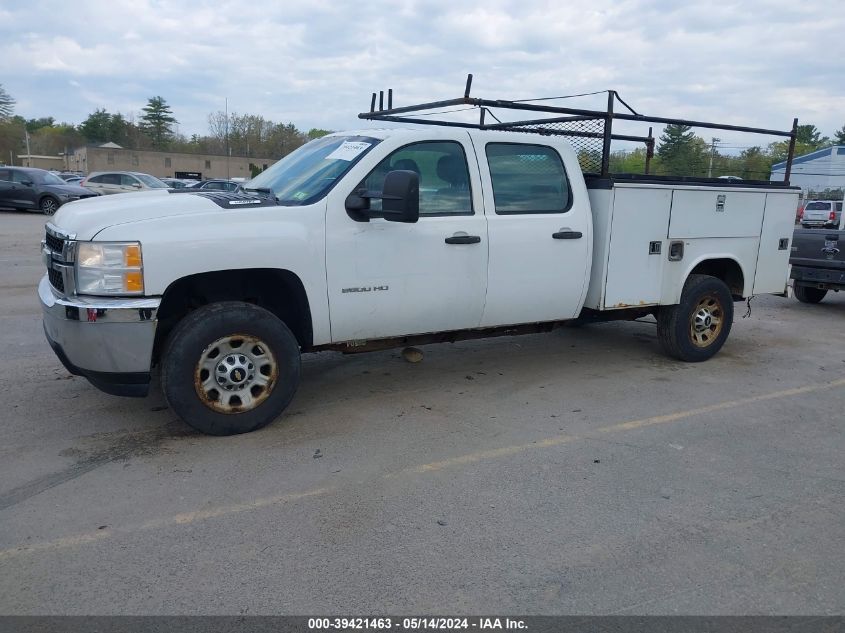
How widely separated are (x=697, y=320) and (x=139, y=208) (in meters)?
5.14

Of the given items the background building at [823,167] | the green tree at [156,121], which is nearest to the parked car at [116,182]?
the background building at [823,167]

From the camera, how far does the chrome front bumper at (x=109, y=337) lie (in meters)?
4.16

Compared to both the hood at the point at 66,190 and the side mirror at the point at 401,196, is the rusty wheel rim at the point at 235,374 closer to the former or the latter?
the side mirror at the point at 401,196

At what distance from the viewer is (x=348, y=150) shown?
5188 millimetres

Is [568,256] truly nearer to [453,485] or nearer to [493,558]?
[453,485]

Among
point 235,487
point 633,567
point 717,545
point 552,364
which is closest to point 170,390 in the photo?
point 235,487

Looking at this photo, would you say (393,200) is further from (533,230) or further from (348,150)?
(533,230)

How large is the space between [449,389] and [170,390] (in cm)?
231

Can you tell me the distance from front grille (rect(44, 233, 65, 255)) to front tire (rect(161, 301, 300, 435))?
868 mm

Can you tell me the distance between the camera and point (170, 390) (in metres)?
4.39

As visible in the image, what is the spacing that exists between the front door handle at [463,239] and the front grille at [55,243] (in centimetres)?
257

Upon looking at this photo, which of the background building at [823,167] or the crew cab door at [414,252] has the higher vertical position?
the background building at [823,167]

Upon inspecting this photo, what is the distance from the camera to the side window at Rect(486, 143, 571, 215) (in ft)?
18.1

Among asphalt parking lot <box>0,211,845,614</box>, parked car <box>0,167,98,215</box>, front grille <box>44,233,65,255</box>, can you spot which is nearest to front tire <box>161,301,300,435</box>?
asphalt parking lot <box>0,211,845,614</box>
